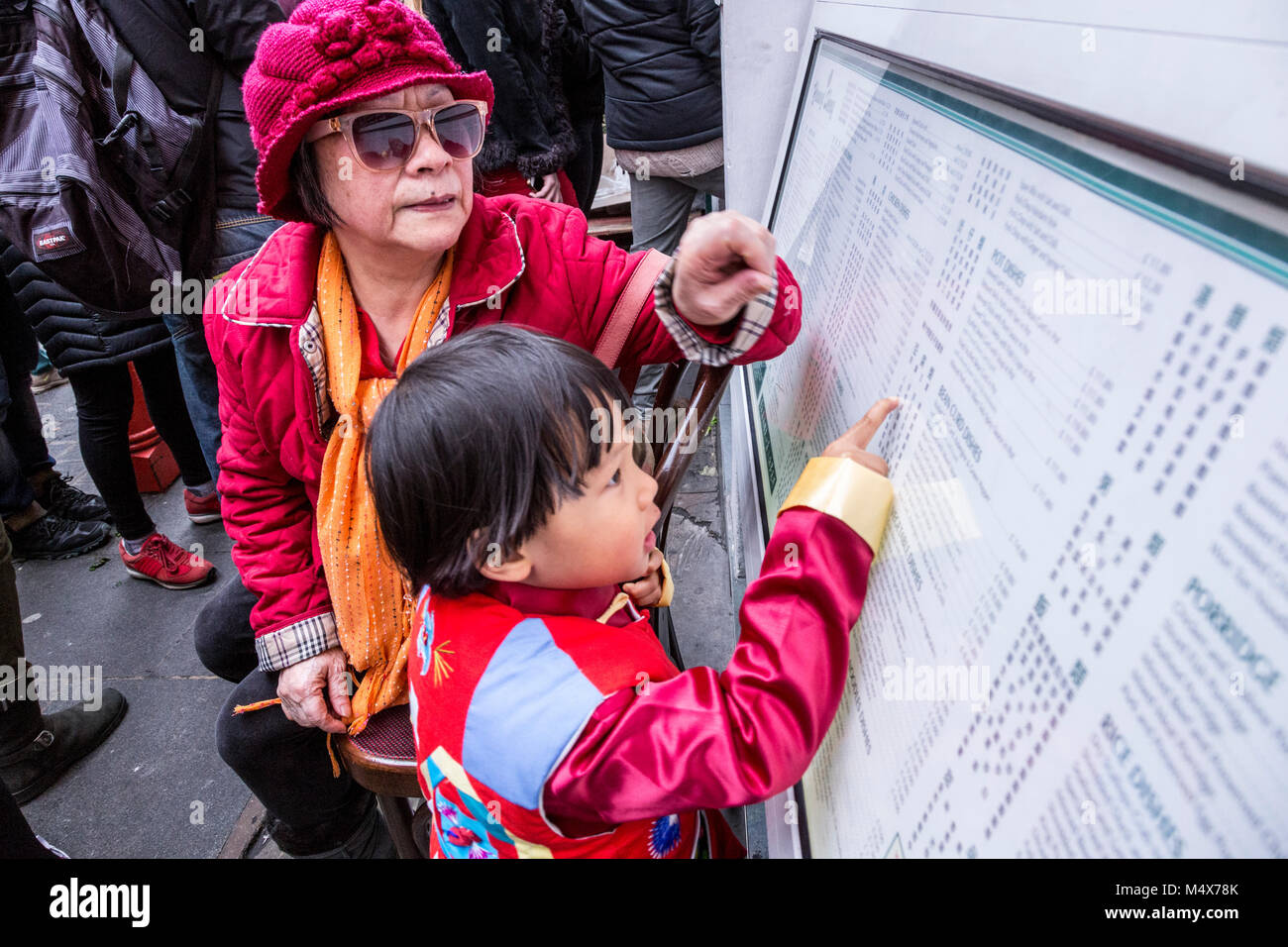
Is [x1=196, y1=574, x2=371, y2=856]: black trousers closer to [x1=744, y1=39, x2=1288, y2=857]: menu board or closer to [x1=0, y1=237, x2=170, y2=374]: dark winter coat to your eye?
[x1=744, y1=39, x2=1288, y2=857]: menu board

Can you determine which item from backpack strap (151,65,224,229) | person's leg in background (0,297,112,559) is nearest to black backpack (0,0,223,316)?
backpack strap (151,65,224,229)

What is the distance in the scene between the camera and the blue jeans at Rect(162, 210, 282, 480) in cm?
252

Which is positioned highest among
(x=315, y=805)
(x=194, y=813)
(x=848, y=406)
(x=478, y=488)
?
(x=848, y=406)

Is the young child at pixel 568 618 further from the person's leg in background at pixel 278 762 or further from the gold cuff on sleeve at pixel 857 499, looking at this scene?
the person's leg in background at pixel 278 762

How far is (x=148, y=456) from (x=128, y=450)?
3.56ft

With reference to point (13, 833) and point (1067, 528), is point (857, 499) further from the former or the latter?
point (13, 833)

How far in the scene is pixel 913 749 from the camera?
725mm

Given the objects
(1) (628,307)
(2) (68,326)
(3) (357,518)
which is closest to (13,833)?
(3) (357,518)

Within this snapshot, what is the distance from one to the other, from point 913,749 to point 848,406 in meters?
0.52

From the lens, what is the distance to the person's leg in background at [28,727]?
7.47 feet

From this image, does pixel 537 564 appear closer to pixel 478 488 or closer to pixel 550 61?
pixel 478 488

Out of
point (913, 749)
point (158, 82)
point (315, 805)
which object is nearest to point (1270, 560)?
point (913, 749)

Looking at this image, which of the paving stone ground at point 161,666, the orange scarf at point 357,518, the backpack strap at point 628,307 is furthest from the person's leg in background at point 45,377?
the backpack strap at point 628,307

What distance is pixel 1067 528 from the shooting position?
23.1 inches
